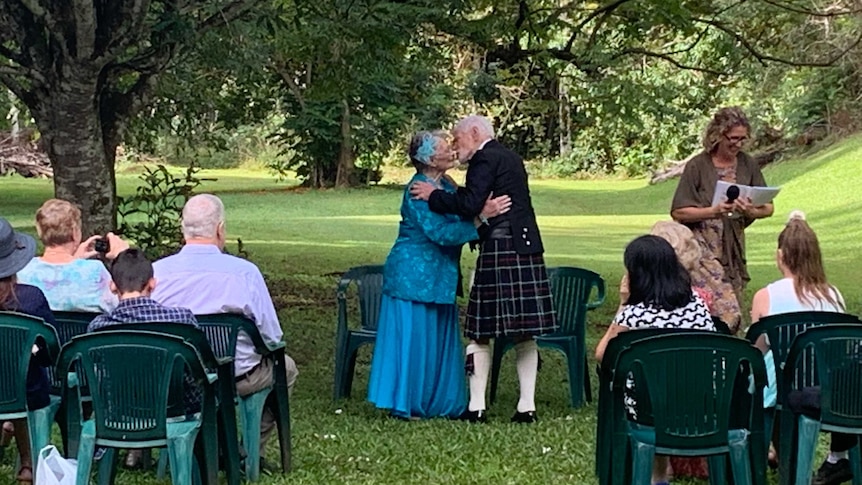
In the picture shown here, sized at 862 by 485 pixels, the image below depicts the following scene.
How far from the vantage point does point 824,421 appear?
15.1ft

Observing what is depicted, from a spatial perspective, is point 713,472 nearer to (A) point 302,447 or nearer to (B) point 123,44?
(A) point 302,447

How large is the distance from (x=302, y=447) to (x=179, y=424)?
155 centimetres

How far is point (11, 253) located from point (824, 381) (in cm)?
297

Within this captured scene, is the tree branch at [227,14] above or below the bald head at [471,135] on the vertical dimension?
above

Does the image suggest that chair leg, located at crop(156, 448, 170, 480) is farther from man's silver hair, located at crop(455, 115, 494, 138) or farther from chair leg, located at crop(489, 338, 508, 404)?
chair leg, located at crop(489, 338, 508, 404)

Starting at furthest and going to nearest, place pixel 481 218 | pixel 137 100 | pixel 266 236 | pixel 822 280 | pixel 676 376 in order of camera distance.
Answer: pixel 266 236
pixel 137 100
pixel 481 218
pixel 822 280
pixel 676 376

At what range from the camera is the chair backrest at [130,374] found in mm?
4309

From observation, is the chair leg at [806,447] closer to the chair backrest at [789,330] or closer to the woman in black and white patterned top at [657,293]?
the chair backrest at [789,330]

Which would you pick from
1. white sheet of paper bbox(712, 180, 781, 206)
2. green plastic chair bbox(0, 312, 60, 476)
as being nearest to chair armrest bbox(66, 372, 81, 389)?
green plastic chair bbox(0, 312, 60, 476)

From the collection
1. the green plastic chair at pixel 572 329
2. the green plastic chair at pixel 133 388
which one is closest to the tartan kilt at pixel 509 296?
the green plastic chair at pixel 572 329

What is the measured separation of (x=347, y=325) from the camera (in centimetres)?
760

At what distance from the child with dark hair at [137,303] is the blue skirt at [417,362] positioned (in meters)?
2.19

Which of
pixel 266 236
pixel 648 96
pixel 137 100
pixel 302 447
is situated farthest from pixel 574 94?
pixel 266 236

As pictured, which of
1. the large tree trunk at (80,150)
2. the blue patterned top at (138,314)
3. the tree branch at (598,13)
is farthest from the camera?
the tree branch at (598,13)
